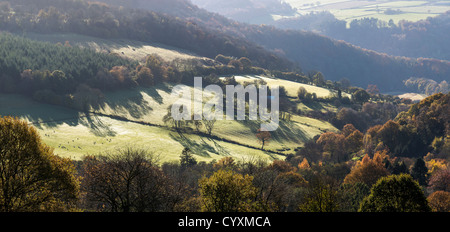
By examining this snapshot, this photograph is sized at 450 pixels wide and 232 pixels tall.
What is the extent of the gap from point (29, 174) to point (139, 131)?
94.4m

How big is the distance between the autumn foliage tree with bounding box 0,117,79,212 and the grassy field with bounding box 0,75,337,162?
2613 inches

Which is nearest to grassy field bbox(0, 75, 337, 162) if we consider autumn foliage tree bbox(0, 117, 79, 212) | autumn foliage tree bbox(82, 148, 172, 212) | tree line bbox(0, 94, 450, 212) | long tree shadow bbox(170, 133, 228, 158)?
long tree shadow bbox(170, 133, 228, 158)

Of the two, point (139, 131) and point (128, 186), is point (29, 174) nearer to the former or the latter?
point (128, 186)

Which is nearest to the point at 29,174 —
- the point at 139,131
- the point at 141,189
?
the point at 141,189

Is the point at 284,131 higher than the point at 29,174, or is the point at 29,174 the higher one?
the point at 29,174

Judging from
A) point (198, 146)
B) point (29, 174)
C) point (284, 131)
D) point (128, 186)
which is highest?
point (29, 174)

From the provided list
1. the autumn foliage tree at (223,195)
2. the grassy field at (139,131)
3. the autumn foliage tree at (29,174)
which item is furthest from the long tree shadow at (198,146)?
the autumn foliage tree at (29,174)

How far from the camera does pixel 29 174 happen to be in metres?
30.2

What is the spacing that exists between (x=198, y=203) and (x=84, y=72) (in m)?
148

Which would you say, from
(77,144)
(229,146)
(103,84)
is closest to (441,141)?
(229,146)

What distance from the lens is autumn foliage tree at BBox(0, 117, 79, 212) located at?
94.6 feet

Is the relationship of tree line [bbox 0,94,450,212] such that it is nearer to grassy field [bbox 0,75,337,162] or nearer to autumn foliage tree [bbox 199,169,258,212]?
autumn foliage tree [bbox 199,169,258,212]

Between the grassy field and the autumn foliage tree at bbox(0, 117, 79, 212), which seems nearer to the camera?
the autumn foliage tree at bbox(0, 117, 79, 212)

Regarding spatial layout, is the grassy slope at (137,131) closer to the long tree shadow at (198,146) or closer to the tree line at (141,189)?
the long tree shadow at (198,146)
